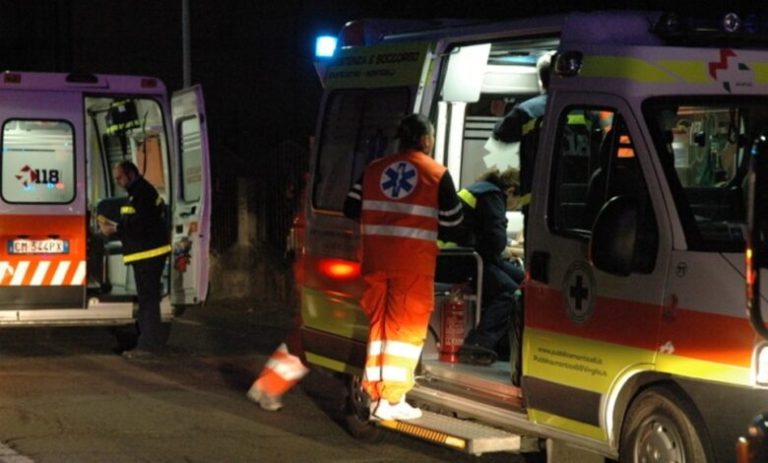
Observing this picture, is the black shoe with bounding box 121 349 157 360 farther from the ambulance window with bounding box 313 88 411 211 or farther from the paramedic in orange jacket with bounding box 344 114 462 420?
the paramedic in orange jacket with bounding box 344 114 462 420

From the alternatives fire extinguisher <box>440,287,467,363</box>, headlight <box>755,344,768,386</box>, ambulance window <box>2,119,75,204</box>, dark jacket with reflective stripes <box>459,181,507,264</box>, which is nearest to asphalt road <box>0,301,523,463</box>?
fire extinguisher <box>440,287,467,363</box>

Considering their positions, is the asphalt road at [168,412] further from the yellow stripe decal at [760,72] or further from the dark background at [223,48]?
Answer: the dark background at [223,48]

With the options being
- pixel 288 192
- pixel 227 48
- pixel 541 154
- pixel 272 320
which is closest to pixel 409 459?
pixel 541 154

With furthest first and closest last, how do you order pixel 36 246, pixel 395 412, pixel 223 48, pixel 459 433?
pixel 223 48 < pixel 36 246 < pixel 395 412 < pixel 459 433

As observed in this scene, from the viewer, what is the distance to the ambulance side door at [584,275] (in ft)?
21.1

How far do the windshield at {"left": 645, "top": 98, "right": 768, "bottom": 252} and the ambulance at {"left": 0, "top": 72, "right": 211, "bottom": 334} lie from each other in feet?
21.7

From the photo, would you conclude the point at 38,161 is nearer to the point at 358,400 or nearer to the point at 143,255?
the point at 143,255

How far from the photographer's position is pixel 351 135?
9188 mm

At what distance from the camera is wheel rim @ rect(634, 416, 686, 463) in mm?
6324

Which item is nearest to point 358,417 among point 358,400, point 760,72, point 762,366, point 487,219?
point 358,400

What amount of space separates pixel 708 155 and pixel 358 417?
122 inches

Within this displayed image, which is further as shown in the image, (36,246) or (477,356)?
(36,246)

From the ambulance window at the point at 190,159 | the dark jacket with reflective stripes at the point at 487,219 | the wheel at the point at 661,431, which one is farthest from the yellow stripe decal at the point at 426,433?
the ambulance window at the point at 190,159

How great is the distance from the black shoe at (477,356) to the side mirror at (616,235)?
2132 mm
